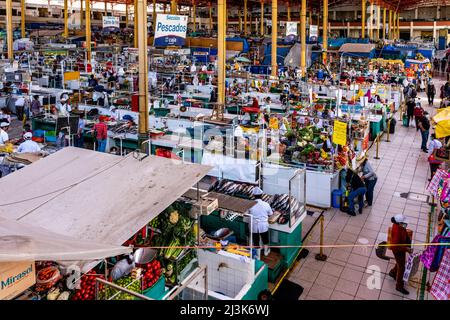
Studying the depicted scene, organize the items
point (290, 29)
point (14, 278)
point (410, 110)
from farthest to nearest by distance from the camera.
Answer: point (290, 29), point (410, 110), point (14, 278)

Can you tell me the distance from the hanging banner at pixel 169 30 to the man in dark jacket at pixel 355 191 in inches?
270

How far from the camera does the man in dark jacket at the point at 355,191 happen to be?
954 cm

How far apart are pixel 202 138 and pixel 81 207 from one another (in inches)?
265

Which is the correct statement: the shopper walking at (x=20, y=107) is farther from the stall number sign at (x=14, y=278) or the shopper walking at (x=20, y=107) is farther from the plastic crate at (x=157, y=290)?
the stall number sign at (x=14, y=278)

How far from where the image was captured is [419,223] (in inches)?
359

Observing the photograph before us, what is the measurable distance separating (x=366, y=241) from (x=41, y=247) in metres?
6.38

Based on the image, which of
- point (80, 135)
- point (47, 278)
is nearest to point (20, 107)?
point (80, 135)

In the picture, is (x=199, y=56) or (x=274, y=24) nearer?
(x=274, y=24)

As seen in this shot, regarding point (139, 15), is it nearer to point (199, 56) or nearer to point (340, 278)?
point (340, 278)

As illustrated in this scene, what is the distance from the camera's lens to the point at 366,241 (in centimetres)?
837

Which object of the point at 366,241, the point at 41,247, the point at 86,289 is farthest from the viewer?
the point at 366,241

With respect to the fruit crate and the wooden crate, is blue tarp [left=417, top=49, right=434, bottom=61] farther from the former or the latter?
the fruit crate

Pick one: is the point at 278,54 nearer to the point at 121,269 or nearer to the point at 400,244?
the point at 400,244

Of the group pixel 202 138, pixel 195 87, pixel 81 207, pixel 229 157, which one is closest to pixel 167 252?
pixel 81 207
